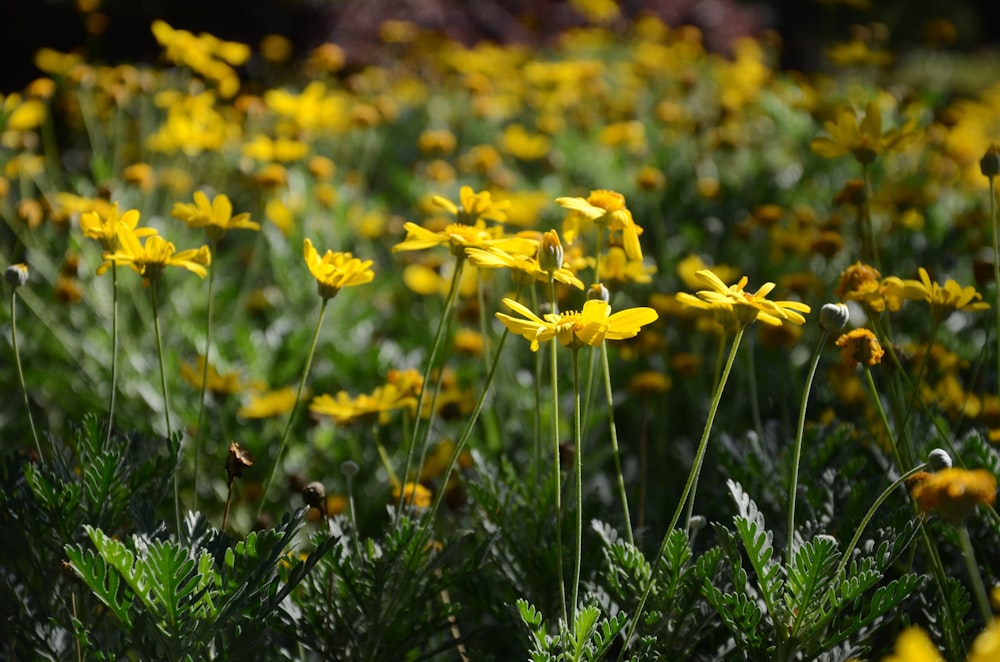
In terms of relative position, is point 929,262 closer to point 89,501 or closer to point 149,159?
point 89,501

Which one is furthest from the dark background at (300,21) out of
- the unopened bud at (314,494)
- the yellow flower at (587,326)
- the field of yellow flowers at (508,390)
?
the unopened bud at (314,494)

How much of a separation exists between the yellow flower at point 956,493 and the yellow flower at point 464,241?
1.84 feet

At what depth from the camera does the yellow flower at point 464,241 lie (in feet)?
4.02

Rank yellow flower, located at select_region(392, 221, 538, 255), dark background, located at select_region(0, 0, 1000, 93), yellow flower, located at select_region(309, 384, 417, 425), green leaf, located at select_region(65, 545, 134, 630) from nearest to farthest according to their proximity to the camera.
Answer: green leaf, located at select_region(65, 545, 134, 630) → yellow flower, located at select_region(392, 221, 538, 255) → yellow flower, located at select_region(309, 384, 417, 425) → dark background, located at select_region(0, 0, 1000, 93)

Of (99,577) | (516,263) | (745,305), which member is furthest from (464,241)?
(99,577)

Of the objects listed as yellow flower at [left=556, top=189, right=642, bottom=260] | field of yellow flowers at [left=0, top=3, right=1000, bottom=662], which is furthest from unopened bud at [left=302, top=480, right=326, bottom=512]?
yellow flower at [left=556, top=189, right=642, bottom=260]

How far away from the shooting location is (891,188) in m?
2.65

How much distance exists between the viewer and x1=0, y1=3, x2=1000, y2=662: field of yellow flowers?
44.1 inches

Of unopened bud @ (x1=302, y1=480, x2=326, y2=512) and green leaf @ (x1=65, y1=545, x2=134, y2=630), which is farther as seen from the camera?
unopened bud @ (x1=302, y1=480, x2=326, y2=512)

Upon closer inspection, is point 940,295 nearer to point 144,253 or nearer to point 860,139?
point 860,139

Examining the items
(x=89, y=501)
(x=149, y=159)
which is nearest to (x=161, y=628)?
(x=89, y=501)

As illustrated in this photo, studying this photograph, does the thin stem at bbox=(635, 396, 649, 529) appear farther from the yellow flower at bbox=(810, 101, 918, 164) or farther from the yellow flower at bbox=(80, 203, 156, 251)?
the yellow flower at bbox=(80, 203, 156, 251)

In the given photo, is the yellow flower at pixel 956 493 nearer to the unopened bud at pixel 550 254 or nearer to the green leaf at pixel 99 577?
the unopened bud at pixel 550 254

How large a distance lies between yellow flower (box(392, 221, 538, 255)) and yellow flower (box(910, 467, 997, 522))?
56cm
